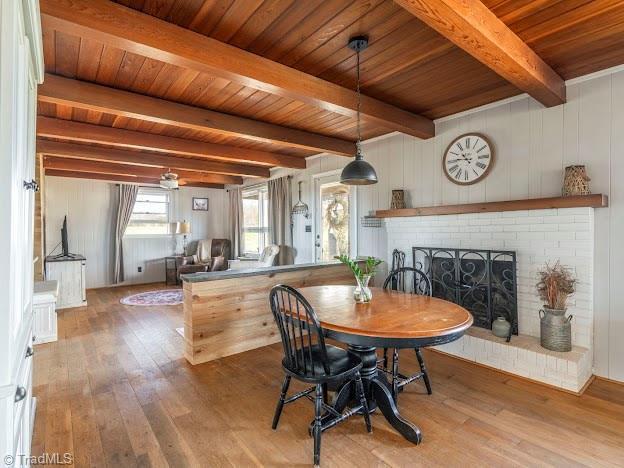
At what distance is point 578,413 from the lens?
88.3 inches

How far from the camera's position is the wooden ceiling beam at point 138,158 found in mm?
4309

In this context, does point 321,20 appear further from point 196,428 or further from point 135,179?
point 135,179

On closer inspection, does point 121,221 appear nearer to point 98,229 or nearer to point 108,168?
point 98,229

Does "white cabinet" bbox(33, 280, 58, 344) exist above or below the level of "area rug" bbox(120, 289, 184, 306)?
above

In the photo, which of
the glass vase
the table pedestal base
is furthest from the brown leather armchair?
the table pedestal base

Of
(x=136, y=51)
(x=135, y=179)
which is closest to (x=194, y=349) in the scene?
(x=136, y=51)

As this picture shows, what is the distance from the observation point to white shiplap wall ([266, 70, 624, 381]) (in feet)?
8.57

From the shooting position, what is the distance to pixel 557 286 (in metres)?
2.70

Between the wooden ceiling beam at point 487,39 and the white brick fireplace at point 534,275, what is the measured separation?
110 centimetres

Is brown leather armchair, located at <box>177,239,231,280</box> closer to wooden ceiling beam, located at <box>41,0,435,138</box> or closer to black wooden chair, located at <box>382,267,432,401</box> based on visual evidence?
black wooden chair, located at <box>382,267,432,401</box>

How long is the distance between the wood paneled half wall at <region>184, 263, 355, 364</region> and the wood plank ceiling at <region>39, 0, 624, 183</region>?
1.54 metres

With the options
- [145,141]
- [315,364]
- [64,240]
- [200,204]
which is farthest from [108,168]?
[315,364]

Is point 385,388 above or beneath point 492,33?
beneath

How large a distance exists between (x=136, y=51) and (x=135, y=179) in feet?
18.2
